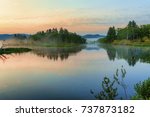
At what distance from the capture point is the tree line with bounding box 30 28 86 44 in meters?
11.9

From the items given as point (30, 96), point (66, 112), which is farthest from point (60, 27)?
point (66, 112)

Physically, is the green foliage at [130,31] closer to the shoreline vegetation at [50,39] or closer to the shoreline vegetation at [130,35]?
the shoreline vegetation at [130,35]

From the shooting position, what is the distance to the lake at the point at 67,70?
9328 millimetres

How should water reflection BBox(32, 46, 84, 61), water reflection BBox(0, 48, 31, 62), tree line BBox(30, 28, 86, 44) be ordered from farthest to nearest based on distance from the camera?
water reflection BBox(0, 48, 31, 62) < water reflection BBox(32, 46, 84, 61) < tree line BBox(30, 28, 86, 44)

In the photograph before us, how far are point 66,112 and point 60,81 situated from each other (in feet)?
19.0

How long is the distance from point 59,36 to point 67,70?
1.16m

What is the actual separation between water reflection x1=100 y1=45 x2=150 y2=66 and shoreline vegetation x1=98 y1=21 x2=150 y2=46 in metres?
0.20

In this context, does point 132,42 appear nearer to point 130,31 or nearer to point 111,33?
point 111,33

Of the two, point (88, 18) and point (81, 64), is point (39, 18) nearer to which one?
Result: point (88, 18)

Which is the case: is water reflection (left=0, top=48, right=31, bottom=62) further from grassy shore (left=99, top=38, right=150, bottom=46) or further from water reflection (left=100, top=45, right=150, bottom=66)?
grassy shore (left=99, top=38, right=150, bottom=46)

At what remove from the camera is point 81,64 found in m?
12.6

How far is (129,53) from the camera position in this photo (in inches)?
503

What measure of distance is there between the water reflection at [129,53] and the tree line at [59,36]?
44.9 inches

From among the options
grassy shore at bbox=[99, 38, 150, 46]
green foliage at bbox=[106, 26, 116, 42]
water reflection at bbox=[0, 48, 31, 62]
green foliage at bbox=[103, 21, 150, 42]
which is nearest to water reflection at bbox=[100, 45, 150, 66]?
grassy shore at bbox=[99, 38, 150, 46]
